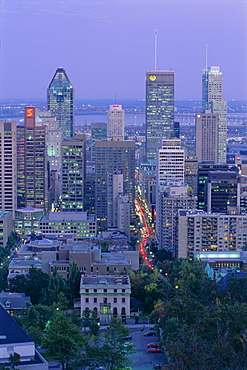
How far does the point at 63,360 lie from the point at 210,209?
17.9 m

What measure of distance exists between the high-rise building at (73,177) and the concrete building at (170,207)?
6.42 m

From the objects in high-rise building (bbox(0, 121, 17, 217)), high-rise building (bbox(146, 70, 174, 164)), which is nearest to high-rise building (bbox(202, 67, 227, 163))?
high-rise building (bbox(146, 70, 174, 164))

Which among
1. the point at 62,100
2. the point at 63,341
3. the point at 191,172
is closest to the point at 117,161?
the point at 191,172

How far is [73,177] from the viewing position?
35344mm

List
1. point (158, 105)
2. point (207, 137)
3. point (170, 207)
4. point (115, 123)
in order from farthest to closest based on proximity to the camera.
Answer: point (158, 105) → point (115, 123) → point (207, 137) → point (170, 207)

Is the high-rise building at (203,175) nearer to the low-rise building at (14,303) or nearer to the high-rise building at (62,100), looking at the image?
the low-rise building at (14,303)

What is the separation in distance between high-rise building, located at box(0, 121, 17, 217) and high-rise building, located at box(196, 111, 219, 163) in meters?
20.1

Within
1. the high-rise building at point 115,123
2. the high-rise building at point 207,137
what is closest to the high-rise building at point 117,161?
the high-rise building at point 207,137

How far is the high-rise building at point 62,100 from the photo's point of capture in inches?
2377

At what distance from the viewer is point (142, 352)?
15.1 m

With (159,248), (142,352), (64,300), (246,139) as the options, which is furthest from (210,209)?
(246,139)

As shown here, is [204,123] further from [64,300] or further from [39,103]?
[64,300]

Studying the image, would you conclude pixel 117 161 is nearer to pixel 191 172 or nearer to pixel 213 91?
pixel 191 172

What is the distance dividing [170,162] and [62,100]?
91.6 ft
